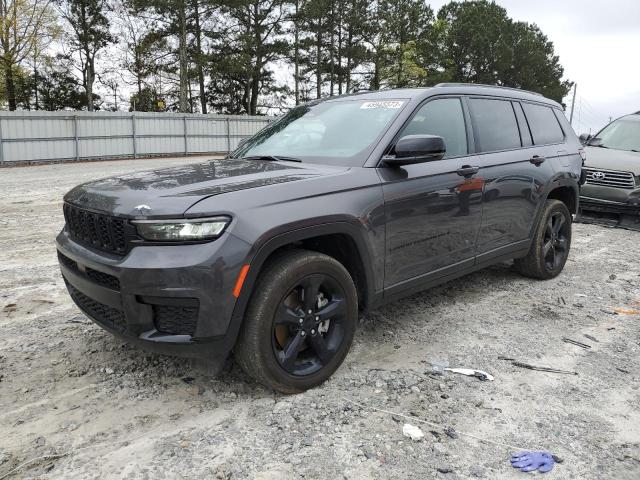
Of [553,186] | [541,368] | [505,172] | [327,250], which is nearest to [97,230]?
[327,250]

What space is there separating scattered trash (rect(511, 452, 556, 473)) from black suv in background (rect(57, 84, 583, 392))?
44.2 inches

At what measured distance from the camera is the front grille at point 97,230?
→ 9.16 ft

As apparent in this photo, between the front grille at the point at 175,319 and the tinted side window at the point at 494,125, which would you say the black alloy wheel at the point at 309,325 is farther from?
the tinted side window at the point at 494,125

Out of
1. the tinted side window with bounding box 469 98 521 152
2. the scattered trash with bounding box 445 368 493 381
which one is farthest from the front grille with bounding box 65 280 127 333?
the tinted side window with bounding box 469 98 521 152

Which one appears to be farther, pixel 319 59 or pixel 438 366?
pixel 319 59

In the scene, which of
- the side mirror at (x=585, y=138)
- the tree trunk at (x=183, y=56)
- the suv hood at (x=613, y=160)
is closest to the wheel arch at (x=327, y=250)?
the suv hood at (x=613, y=160)

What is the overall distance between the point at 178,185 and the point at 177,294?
0.67 meters

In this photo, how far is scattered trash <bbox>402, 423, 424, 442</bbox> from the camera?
9.02 ft

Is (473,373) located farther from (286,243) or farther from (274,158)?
(274,158)

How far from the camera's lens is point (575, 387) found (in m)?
3.32

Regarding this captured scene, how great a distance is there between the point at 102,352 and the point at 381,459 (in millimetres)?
2068

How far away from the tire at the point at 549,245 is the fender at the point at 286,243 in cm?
256

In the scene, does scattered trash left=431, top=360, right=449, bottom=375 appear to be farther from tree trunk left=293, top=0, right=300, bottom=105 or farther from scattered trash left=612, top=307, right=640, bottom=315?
tree trunk left=293, top=0, right=300, bottom=105

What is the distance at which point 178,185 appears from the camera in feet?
9.76
